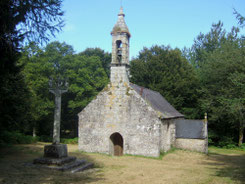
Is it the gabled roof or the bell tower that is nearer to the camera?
the bell tower

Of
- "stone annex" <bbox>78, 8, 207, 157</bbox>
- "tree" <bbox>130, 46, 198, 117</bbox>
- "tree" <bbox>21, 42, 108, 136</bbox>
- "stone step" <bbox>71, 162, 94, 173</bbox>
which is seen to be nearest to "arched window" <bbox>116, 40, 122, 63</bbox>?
"stone annex" <bbox>78, 8, 207, 157</bbox>

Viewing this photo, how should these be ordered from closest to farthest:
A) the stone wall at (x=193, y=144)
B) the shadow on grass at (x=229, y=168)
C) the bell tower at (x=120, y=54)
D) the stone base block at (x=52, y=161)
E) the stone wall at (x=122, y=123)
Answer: the shadow on grass at (x=229, y=168) → the stone base block at (x=52, y=161) → the stone wall at (x=122, y=123) → the bell tower at (x=120, y=54) → the stone wall at (x=193, y=144)

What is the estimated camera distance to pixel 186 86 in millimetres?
30469

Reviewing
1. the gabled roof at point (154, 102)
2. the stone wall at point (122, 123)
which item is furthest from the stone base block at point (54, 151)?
the gabled roof at point (154, 102)

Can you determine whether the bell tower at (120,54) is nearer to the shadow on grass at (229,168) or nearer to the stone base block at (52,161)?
the stone base block at (52,161)

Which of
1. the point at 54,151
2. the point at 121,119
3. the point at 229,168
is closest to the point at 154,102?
the point at 121,119

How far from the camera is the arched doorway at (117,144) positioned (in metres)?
18.0

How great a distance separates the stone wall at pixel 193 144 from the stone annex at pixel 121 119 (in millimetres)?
2337

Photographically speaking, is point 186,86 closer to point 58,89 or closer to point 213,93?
point 213,93

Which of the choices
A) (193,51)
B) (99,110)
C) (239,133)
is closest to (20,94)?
(99,110)

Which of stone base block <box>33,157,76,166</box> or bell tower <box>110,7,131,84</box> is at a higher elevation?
bell tower <box>110,7,131,84</box>

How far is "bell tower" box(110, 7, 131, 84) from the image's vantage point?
1780 cm

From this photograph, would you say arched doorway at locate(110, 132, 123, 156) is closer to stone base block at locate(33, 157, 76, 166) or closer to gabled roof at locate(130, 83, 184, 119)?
gabled roof at locate(130, 83, 184, 119)

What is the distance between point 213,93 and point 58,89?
67.1 ft
